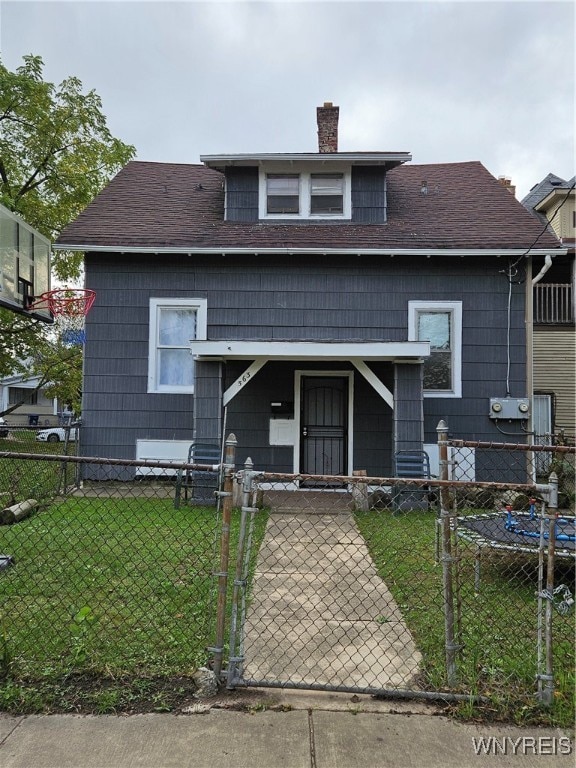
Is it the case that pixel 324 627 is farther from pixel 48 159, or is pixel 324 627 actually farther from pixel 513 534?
pixel 48 159

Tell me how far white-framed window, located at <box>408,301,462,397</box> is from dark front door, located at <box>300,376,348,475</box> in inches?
62.5

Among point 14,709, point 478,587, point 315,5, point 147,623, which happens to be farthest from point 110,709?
point 315,5

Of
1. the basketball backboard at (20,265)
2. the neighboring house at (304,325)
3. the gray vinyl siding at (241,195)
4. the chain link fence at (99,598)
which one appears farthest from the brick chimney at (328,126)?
the chain link fence at (99,598)

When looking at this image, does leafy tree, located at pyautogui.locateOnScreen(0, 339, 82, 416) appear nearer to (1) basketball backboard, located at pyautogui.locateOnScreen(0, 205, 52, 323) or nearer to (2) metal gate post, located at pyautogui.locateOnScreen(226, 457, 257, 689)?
(1) basketball backboard, located at pyautogui.locateOnScreen(0, 205, 52, 323)

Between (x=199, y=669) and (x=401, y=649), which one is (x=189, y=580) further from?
(x=401, y=649)

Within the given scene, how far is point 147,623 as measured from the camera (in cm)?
352

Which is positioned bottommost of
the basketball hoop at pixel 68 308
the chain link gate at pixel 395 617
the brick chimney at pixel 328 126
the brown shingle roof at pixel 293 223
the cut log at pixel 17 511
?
the chain link gate at pixel 395 617

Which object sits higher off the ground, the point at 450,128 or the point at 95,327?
the point at 450,128

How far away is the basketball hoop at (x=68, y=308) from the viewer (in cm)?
649

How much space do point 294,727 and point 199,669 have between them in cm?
70

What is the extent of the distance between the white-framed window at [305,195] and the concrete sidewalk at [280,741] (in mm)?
8840

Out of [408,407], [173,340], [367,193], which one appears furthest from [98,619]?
[367,193]

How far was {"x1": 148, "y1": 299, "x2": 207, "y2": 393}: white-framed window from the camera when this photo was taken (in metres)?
9.19

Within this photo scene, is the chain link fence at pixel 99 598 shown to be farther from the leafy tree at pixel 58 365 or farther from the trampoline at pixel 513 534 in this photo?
the leafy tree at pixel 58 365
